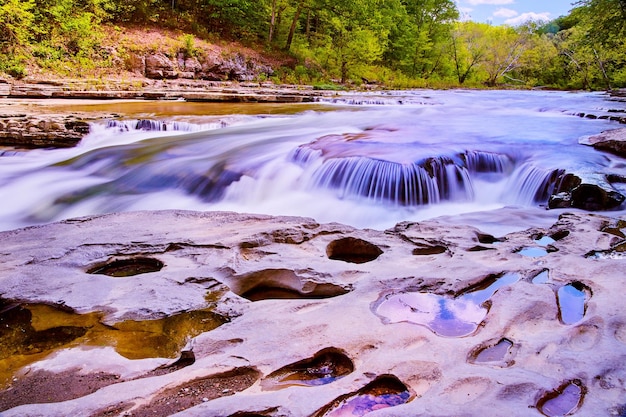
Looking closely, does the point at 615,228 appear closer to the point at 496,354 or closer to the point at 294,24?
the point at 496,354

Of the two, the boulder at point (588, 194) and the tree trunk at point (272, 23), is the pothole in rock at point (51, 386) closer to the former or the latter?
the boulder at point (588, 194)

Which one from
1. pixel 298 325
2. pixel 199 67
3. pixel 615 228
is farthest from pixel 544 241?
pixel 199 67

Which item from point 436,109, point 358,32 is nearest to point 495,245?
→ point 436,109

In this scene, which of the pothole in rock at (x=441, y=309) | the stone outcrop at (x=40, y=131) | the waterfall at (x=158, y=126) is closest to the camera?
the pothole in rock at (x=441, y=309)

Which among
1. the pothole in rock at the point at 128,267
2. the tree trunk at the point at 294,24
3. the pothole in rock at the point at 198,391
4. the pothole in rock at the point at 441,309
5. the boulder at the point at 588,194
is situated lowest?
the pothole in rock at the point at 198,391

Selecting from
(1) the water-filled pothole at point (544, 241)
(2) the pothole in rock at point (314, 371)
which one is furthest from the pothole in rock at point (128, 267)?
(1) the water-filled pothole at point (544, 241)

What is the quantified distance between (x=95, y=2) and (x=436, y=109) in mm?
19573

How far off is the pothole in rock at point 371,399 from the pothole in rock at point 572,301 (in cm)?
108

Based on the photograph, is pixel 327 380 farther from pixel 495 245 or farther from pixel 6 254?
pixel 6 254

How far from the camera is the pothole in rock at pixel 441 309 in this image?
7.45ft

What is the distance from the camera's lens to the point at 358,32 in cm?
2566

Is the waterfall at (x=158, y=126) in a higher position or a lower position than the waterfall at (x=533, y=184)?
higher

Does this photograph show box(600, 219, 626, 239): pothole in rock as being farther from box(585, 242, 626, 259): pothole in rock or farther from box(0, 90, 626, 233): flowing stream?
box(0, 90, 626, 233): flowing stream

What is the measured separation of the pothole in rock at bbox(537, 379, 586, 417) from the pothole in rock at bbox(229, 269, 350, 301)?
124 centimetres
